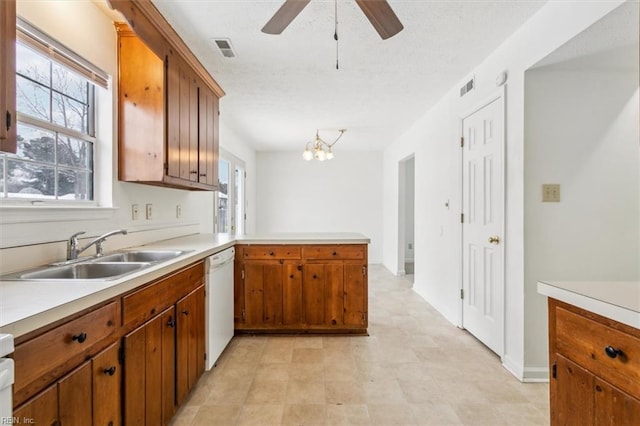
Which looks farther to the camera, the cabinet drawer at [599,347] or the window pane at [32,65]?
the window pane at [32,65]

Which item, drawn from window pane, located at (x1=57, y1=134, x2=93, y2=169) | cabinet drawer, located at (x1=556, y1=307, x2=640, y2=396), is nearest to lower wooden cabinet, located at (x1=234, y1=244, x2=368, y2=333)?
window pane, located at (x1=57, y1=134, x2=93, y2=169)

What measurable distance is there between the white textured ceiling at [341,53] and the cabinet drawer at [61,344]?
183cm

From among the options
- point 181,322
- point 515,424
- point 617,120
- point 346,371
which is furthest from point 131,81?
point 617,120

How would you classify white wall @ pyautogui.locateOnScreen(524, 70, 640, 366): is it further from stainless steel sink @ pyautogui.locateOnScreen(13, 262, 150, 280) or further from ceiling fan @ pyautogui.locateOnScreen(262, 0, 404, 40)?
stainless steel sink @ pyautogui.locateOnScreen(13, 262, 150, 280)

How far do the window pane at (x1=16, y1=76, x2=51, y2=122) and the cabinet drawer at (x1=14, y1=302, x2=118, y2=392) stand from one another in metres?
1.16

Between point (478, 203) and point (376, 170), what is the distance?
163 inches

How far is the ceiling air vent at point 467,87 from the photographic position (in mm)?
2881

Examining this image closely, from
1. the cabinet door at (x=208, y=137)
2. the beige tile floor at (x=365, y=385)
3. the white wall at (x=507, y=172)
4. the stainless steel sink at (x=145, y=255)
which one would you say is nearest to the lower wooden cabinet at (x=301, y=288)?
the beige tile floor at (x=365, y=385)

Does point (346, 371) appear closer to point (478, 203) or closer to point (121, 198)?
point (478, 203)

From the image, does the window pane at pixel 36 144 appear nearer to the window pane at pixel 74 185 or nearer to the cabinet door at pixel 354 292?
the window pane at pixel 74 185

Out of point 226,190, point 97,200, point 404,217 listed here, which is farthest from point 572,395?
point 404,217

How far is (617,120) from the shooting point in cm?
218

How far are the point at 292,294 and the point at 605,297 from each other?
7.82ft

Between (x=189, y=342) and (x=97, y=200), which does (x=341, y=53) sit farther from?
(x=189, y=342)
